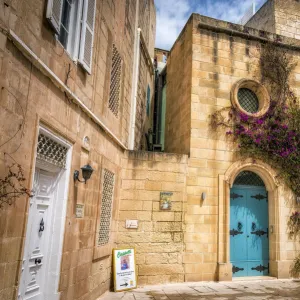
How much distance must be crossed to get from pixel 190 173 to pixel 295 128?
361 cm

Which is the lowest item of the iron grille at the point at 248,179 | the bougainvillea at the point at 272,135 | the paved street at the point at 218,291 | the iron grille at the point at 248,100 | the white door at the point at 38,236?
the paved street at the point at 218,291

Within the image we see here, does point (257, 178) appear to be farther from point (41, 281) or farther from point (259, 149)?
point (41, 281)

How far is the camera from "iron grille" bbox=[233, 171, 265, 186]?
9000 mm

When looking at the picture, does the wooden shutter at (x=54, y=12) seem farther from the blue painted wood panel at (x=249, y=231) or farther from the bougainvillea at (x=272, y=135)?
the blue painted wood panel at (x=249, y=231)

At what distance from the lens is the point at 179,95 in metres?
9.83

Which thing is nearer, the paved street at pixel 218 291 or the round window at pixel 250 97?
the paved street at pixel 218 291

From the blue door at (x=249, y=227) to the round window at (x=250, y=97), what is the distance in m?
1.92

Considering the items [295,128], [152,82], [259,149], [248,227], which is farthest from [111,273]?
[152,82]

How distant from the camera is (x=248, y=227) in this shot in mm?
8711

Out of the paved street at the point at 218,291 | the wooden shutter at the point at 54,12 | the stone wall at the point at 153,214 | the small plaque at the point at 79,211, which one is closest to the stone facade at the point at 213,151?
the stone wall at the point at 153,214

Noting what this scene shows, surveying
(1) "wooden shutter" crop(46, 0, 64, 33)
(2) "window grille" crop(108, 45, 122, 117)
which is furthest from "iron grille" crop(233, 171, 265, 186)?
(1) "wooden shutter" crop(46, 0, 64, 33)

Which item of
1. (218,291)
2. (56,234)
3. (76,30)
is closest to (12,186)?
(56,234)

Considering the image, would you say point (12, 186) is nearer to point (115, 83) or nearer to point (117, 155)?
point (117, 155)

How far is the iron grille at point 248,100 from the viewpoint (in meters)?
9.40
